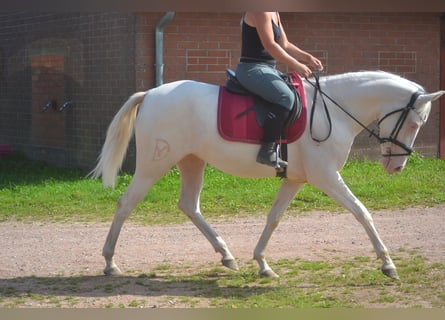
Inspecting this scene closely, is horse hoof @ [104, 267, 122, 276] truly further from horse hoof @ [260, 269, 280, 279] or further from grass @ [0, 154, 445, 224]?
grass @ [0, 154, 445, 224]

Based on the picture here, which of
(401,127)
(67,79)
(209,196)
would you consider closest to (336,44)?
(209,196)

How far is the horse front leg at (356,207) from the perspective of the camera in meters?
6.14

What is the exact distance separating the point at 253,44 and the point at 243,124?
0.63 m

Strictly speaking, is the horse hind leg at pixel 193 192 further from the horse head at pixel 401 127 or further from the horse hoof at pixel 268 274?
the horse head at pixel 401 127

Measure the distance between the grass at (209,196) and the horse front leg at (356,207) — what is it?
368 centimetres

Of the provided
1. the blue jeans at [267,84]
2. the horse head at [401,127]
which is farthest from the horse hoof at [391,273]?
the blue jeans at [267,84]

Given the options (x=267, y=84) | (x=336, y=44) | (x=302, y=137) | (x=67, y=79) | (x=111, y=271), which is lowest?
(x=111, y=271)

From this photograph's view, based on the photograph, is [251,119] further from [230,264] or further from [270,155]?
[230,264]

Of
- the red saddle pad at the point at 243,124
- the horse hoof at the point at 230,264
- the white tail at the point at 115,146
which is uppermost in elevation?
the red saddle pad at the point at 243,124

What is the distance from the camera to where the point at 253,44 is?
628 cm

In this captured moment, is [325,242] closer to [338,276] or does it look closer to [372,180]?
[338,276]

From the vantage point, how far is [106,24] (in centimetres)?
1362

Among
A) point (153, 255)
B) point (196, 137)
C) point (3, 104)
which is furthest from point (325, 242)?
point (3, 104)

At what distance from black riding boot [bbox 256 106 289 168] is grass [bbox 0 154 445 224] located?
3.54 meters
